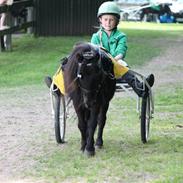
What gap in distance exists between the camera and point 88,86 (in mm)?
6867

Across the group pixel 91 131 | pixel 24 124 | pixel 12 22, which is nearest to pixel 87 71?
pixel 91 131

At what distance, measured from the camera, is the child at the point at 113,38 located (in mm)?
7727

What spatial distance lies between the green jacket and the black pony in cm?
53

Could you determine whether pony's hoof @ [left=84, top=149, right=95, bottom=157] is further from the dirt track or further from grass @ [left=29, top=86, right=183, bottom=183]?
the dirt track

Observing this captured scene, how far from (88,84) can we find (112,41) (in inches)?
48.2

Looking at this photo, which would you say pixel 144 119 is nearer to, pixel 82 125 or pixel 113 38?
pixel 82 125

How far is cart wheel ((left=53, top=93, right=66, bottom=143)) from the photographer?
309 inches

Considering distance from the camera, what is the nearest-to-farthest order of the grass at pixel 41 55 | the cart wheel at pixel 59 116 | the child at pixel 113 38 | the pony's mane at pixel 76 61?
1. the pony's mane at pixel 76 61
2. the child at pixel 113 38
3. the cart wheel at pixel 59 116
4. the grass at pixel 41 55

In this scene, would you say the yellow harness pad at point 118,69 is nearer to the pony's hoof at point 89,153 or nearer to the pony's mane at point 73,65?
the pony's mane at point 73,65

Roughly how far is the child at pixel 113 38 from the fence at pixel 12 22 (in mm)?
10764

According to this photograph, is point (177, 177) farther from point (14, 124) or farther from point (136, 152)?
point (14, 124)

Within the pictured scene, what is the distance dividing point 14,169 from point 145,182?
4.73ft

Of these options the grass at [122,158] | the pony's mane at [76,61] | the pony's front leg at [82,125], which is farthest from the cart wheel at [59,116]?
the pony's mane at [76,61]

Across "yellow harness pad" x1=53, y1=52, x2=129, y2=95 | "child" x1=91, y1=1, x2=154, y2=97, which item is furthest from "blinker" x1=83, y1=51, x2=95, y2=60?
"child" x1=91, y1=1, x2=154, y2=97
